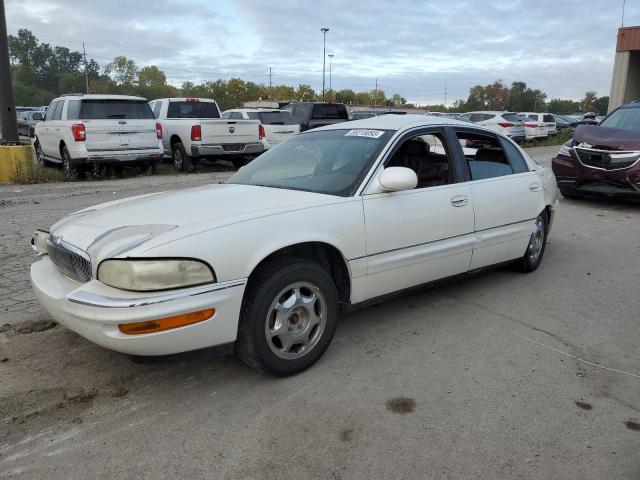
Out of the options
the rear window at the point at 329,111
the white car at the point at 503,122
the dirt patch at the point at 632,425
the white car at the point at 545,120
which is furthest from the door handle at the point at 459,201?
the white car at the point at 545,120

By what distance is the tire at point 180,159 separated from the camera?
13.5 meters

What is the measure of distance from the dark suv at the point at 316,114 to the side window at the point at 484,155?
12661 mm

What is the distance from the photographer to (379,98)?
365 feet

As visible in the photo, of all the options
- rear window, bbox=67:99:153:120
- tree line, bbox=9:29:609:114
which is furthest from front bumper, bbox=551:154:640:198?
tree line, bbox=9:29:609:114

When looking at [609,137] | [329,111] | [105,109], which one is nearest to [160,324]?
[609,137]

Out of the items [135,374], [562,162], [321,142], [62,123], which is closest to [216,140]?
[62,123]

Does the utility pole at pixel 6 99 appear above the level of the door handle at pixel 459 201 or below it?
above

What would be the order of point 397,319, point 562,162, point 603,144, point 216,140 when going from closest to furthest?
1. point 397,319
2. point 603,144
3. point 562,162
4. point 216,140

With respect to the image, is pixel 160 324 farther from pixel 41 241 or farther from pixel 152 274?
pixel 41 241

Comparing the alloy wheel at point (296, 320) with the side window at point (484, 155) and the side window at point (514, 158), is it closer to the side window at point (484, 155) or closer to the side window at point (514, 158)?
the side window at point (484, 155)

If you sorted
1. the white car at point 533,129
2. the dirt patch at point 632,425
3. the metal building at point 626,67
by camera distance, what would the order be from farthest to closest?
the white car at point 533,129
the metal building at point 626,67
the dirt patch at point 632,425

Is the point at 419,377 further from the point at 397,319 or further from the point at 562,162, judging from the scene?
the point at 562,162

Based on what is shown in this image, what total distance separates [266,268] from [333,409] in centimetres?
87

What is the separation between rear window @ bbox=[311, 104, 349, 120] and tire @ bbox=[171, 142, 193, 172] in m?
5.35
